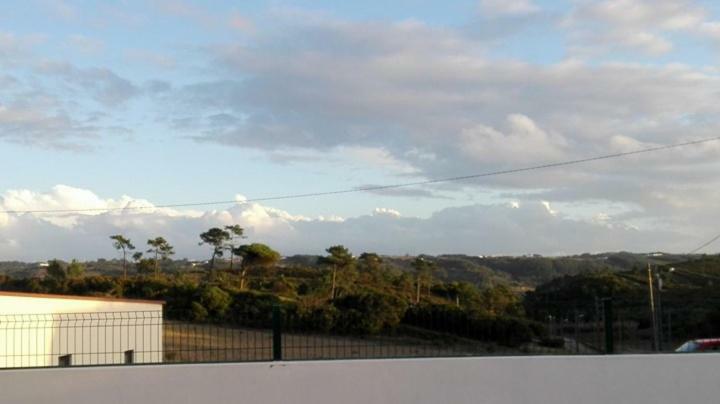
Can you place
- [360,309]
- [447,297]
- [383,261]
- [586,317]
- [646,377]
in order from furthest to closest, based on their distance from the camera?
[383,261] < [447,297] < [360,309] < [586,317] < [646,377]

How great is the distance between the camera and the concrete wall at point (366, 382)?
10.4 meters

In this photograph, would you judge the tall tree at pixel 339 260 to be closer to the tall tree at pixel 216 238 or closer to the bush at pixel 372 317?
the tall tree at pixel 216 238

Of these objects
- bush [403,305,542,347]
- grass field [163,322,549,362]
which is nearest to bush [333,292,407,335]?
bush [403,305,542,347]

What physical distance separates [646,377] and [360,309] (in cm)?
801

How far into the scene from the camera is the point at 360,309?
57.7ft

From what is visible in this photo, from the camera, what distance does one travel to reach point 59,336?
14.4 m

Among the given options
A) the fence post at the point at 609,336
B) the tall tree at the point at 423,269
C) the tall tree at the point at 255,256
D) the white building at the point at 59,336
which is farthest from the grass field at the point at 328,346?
the tall tree at the point at 255,256

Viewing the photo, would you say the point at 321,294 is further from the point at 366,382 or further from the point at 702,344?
the point at 366,382

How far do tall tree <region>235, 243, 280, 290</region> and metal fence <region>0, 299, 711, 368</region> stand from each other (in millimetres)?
25555

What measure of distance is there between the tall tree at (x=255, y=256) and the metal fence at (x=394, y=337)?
83.8 feet


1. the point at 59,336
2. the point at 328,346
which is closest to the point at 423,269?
the point at 59,336

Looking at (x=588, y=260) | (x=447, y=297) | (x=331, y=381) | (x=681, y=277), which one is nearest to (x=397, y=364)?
(x=331, y=381)

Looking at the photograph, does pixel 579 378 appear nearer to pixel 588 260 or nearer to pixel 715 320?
pixel 715 320

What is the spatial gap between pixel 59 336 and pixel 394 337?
5760 millimetres
